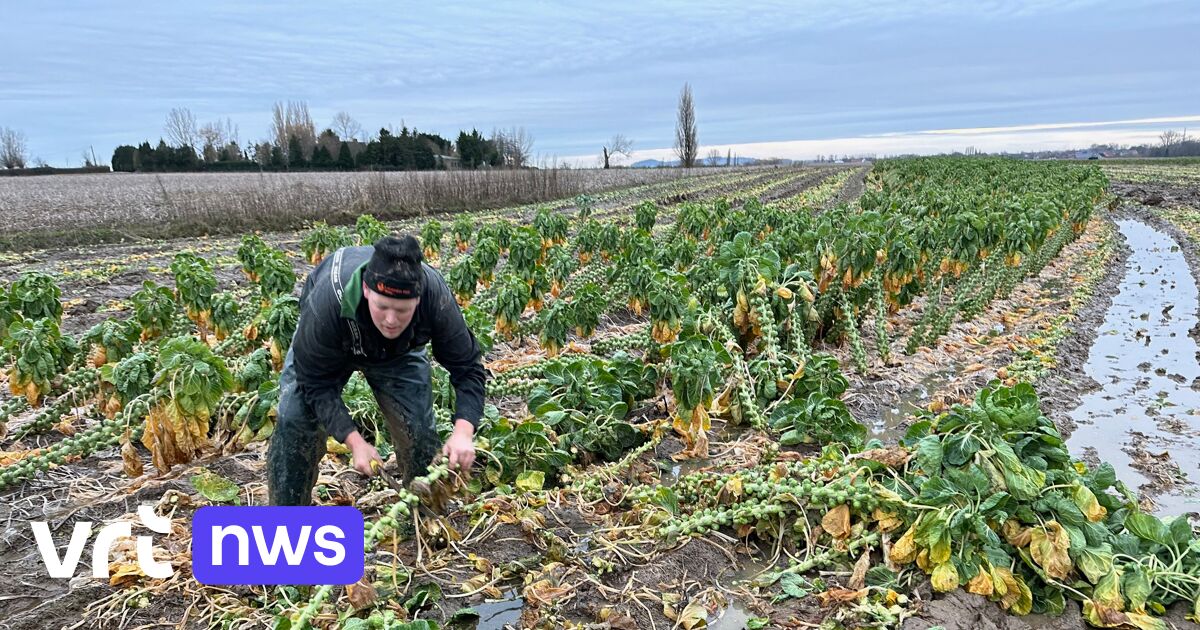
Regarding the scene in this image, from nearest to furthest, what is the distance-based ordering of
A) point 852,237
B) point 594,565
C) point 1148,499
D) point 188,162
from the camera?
point 594,565 → point 1148,499 → point 852,237 → point 188,162

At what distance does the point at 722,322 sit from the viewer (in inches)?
223

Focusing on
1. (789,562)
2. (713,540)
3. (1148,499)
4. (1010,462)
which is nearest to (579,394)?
(713,540)

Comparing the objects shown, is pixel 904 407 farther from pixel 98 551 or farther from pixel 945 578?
pixel 98 551

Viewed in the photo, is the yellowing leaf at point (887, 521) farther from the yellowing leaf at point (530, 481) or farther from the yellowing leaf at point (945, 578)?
the yellowing leaf at point (530, 481)

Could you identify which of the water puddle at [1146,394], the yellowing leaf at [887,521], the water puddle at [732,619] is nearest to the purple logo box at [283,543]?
the water puddle at [732,619]

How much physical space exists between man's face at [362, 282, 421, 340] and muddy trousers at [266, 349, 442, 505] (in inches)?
21.1

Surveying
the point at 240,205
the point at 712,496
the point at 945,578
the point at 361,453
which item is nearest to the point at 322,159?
the point at 240,205

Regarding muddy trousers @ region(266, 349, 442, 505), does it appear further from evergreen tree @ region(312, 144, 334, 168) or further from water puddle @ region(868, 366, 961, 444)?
evergreen tree @ region(312, 144, 334, 168)

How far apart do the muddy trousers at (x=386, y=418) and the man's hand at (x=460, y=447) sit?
0.36 meters

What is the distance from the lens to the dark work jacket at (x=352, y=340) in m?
2.67

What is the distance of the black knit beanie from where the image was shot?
7.81 feet

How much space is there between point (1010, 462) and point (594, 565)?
1726 mm

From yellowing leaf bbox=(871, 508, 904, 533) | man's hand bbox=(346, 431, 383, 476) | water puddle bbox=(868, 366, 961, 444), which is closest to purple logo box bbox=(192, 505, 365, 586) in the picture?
man's hand bbox=(346, 431, 383, 476)

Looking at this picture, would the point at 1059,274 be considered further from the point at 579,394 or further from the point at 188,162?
the point at 188,162
